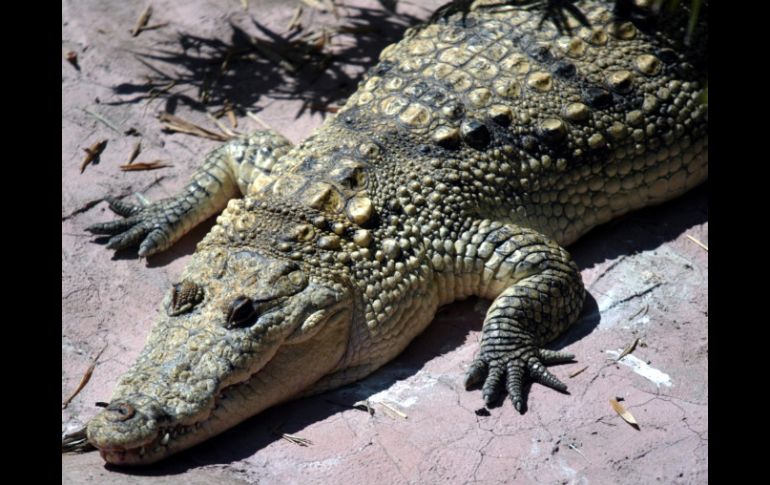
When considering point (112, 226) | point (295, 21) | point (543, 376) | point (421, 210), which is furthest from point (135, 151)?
point (543, 376)

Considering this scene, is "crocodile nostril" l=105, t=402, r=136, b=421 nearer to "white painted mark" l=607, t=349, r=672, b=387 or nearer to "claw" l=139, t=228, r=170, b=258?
"claw" l=139, t=228, r=170, b=258

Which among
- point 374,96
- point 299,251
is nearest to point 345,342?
point 299,251

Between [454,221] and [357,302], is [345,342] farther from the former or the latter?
[454,221]

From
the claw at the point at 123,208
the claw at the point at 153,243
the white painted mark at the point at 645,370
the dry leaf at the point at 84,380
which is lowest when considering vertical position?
the dry leaf at the point at 84,380

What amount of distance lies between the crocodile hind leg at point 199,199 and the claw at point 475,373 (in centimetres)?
188

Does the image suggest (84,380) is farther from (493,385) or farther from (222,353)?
(493,385)

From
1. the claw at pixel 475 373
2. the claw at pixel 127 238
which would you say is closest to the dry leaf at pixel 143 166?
the claw at pixel 127 238

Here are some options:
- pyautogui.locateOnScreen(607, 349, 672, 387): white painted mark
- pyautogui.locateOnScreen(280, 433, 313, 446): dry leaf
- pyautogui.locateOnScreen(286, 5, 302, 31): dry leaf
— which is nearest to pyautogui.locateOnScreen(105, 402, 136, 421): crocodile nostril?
pyautogui.locateOnScreen(280, 433, 313, 446): dry leaf

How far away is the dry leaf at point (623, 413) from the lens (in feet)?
13.7

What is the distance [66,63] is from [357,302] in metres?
3.80

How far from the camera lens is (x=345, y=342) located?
4.48 m

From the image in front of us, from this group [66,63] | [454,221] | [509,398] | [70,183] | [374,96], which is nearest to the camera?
[509,398]

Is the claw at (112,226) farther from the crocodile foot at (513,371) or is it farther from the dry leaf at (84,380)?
the crocodile foot at (513,371)

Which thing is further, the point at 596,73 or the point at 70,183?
the point at 70,183
